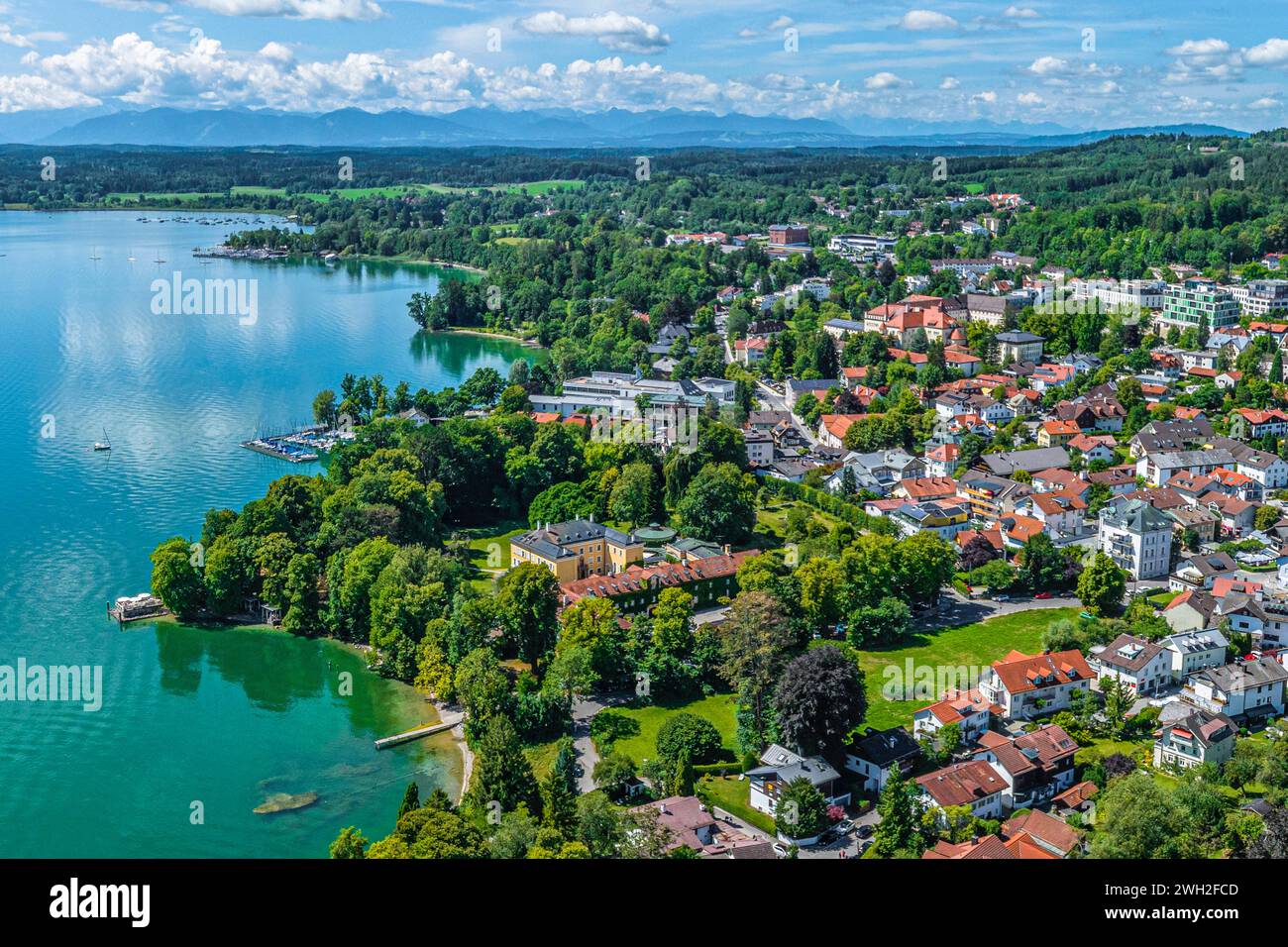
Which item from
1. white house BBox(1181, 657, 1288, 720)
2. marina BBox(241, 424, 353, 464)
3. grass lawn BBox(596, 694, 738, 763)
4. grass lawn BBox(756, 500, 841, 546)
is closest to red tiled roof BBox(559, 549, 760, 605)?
grass lawn BBox(756, 500, 841, 546)

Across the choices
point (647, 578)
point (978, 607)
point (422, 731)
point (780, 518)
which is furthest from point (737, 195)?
point (422, 731)

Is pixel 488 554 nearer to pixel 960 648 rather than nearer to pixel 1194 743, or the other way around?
pixel 960 648

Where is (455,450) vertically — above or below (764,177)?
below

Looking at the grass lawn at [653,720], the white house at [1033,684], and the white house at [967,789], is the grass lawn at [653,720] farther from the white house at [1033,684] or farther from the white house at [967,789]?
the white house at [1033,684]

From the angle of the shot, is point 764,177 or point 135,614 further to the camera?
point 764,177

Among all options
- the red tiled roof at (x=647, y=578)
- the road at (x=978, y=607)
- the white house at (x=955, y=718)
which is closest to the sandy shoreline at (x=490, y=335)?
the red tiled roof at (x=647, y=578)
